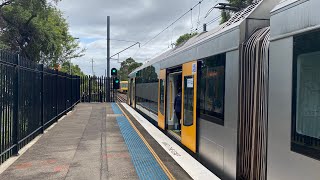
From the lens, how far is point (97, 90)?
35.4m

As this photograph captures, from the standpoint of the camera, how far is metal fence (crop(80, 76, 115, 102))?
1319 inches

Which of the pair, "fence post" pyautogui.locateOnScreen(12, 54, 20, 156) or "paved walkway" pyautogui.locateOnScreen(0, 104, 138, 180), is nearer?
"paved walkway" pyautogui.locateOnScreen(0, 104, 138, 180)

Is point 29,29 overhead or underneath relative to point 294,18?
overhead

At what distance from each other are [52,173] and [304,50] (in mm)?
5091

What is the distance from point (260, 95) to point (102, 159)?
4.36m

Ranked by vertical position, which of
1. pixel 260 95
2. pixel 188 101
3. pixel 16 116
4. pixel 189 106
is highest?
pixel 260 95

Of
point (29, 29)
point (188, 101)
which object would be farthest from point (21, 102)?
point (29, 29)

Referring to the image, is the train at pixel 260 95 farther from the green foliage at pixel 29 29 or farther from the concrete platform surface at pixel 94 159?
the green foliage at pixel 29 29

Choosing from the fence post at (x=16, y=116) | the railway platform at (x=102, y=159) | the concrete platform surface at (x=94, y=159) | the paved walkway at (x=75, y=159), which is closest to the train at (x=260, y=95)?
the railway platform at (x=102, y=159)

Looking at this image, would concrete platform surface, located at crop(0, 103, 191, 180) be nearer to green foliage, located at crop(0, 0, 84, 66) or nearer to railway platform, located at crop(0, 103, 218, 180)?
railway platform, located at crop(0, 103, 218, 180)

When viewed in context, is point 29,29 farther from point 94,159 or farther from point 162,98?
point 94,159

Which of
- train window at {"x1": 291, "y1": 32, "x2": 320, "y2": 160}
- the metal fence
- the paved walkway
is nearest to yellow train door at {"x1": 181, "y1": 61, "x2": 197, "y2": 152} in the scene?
the paved walkway

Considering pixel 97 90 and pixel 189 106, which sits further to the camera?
pixel 97 90

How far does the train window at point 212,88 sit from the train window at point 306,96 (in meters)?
2.43
